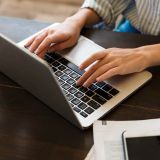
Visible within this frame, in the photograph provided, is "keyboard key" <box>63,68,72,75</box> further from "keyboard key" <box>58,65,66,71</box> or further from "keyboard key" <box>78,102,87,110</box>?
"keyboard key" <box>78,102,87,110</box>

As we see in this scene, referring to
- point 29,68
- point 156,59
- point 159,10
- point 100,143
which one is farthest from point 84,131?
point 159,10

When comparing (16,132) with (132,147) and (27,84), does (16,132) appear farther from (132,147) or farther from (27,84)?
(132,147)

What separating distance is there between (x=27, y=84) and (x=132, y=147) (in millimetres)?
284

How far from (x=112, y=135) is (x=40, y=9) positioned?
187 centimetres

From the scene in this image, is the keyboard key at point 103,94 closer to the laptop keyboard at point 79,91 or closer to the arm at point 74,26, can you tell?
the laptop keyboard at point 79,91

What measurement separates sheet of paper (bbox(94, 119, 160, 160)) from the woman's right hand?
0.28 metres

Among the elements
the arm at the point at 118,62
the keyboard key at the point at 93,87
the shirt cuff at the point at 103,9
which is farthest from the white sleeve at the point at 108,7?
the keyboard key at the point at 93,87

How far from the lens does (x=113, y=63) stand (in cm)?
86

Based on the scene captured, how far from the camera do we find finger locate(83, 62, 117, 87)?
83 cm

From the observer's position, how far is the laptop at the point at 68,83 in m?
0.69

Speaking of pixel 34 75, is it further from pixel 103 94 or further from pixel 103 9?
pixel 103 9

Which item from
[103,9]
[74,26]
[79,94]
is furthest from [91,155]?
[103,9]

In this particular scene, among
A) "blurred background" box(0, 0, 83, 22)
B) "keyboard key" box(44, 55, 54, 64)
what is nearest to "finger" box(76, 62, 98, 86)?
"keyboard key" box(44, 55, 54, 64)

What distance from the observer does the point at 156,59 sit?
896 mm
